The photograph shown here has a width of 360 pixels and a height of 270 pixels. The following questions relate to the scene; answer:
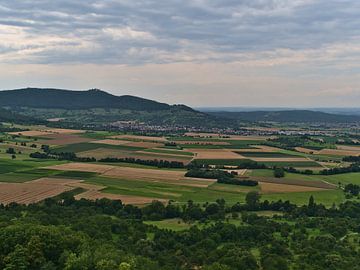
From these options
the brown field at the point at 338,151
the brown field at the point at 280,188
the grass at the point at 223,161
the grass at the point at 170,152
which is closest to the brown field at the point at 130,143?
the grass at the point at 170,152

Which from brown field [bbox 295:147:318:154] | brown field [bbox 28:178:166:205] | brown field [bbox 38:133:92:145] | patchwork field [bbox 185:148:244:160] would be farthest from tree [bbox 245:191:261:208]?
brown field [bbox 38:133:92:145]

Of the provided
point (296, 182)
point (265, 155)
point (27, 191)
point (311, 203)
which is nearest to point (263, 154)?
point (265, 155)

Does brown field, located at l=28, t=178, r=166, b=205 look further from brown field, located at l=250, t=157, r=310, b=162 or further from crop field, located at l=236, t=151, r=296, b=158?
crop field, located at l=236, t=151, r=296, b=158

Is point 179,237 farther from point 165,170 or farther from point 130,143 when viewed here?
point 130,143

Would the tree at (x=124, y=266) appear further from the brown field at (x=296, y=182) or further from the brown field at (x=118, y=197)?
the brown field at (x=296, y=182)

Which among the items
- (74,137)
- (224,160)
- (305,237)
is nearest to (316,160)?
(224,160)

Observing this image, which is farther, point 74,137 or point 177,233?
point 74,137

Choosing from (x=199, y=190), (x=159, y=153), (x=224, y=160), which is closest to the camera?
(x=199, y=190)

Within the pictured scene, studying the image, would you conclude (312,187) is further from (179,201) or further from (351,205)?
(179,201)
